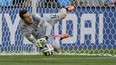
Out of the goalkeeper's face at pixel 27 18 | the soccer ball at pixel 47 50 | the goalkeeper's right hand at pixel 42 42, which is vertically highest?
the goalkeeper's face at pixel 27 18

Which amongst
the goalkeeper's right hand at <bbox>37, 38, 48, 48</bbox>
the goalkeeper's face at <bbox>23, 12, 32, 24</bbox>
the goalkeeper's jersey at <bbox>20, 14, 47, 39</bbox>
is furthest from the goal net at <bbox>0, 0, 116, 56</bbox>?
the goalkeeper's right hand at <bbox>37, 38, 48, 48</bbox>

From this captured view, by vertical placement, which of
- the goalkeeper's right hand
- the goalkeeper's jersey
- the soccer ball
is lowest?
the soccer ball

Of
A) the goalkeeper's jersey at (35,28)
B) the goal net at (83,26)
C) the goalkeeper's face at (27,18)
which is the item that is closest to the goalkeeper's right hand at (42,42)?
the goalkeeper's face at (27,18)

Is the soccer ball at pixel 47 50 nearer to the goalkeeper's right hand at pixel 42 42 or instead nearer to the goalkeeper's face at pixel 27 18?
the goalkeeper's right hand at pixel 42 42

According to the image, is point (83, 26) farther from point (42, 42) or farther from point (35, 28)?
point (42, 42)

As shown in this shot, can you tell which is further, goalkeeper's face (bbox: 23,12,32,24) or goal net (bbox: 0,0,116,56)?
goal net (bbox: 0,0,116,56)

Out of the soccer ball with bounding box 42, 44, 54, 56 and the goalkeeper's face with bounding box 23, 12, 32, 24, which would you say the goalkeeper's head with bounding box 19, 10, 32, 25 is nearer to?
the goalkeeper's face with bounding box 23, 12, 32, 24

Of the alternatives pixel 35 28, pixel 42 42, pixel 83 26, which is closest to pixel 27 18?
pixel 35 28

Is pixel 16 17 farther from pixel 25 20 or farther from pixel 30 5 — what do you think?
pixel 25 20

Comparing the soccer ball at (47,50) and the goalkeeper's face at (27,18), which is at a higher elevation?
the goalkeeper's face at (27,18)

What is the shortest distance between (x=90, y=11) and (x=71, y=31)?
691 mm

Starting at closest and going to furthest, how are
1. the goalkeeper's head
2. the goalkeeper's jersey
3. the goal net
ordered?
the goalkeeper's head
the goalkeeper's jersey
the goal net

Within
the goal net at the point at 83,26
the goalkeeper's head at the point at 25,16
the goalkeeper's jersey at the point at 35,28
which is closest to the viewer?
the goalkeeper's head at the point at 25,16

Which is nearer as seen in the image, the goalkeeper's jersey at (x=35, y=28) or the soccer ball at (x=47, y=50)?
the soccer ball at (x=47, y=50)
